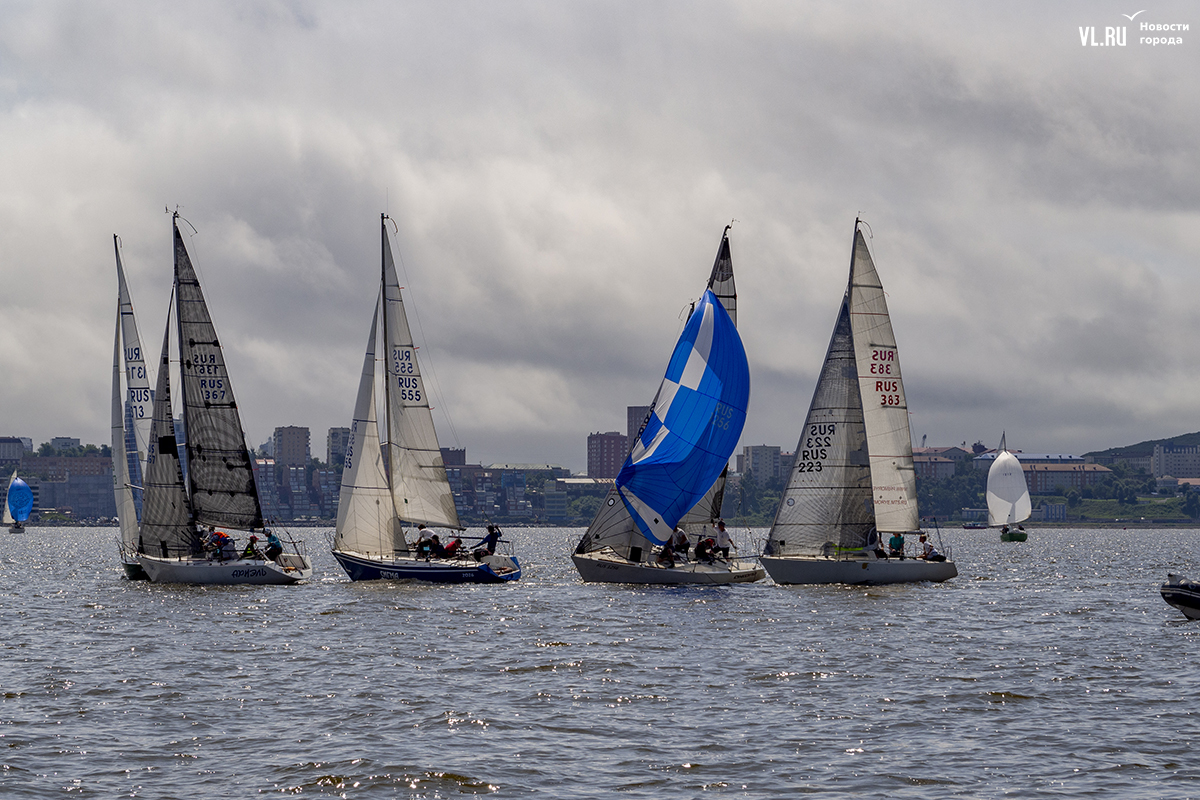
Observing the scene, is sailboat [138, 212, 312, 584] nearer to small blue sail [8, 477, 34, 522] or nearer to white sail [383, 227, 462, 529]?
white sail [383, 227, 462, 529]

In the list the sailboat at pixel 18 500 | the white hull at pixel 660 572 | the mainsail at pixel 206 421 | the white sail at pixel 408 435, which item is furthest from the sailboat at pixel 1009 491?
the sailboat at pixel 18 500

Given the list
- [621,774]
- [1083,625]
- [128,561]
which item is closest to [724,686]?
[621,774]

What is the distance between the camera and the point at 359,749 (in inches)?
676

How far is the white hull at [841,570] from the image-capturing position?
41938 mm

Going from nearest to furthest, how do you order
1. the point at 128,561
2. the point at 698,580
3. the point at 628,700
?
1. the point at 628,700
2. the point at 698,580
3. the point at 128,561

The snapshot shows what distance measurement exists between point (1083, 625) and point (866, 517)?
10226 millimetres

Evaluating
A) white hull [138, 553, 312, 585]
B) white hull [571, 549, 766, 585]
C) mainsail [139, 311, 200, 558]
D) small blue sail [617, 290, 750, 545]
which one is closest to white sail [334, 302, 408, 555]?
white hull [138, 553, 312, 585]

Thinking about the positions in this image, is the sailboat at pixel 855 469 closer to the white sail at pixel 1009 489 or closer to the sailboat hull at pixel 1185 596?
the sailboat hull at pixel 1185 596

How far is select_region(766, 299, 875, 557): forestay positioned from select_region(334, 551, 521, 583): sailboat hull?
9.07 meters

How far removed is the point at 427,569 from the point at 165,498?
903cm

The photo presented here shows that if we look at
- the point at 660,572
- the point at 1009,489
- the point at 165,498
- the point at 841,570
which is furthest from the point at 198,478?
the point at 1009,489

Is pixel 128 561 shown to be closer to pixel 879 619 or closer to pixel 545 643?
pixel 545 643

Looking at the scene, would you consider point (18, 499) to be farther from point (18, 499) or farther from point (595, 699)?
point (595, 699)

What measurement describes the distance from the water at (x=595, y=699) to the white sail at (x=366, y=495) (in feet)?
17.1
